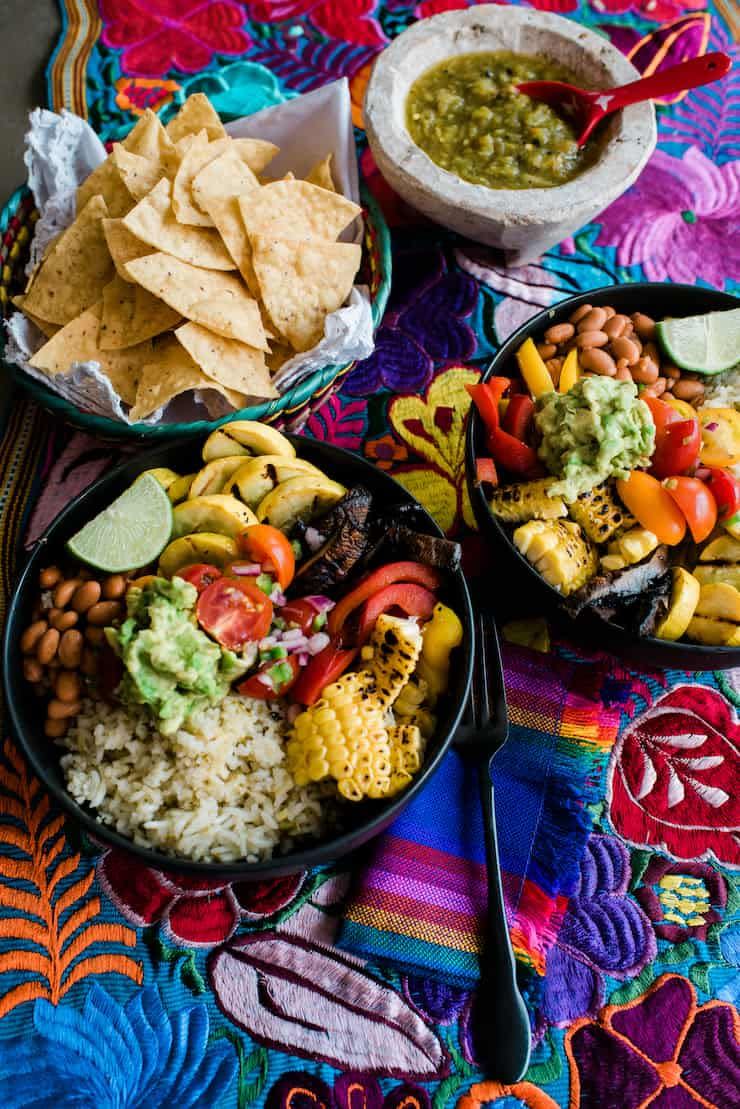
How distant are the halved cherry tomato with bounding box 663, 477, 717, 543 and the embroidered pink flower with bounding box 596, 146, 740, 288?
895 millimetres

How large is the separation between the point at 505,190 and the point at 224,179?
0.59 metres

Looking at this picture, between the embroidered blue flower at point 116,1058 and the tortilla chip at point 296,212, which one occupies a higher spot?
the tortilla chip at point 296,212

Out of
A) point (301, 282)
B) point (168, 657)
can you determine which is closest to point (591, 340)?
point (301, 282)

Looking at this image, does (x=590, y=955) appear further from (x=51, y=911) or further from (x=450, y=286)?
(x=450, y=286)

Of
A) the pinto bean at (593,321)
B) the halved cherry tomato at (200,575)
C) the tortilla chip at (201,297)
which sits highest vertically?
the tortilla chip at (201,297)

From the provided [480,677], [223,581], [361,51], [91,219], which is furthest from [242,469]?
[361,51]

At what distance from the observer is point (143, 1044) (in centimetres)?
120

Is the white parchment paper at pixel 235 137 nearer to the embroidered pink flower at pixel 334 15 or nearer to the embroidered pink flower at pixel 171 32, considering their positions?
the embroidered pink flower at pixel 171 32

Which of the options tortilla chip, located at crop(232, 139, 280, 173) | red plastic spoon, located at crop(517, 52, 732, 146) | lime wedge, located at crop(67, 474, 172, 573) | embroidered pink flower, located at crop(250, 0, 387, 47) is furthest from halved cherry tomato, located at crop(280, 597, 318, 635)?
embroidered pink flower, located at crop(250, 0, 387, 47)

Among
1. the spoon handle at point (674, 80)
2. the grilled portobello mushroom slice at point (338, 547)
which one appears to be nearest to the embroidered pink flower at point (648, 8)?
the spoon handle at point (674, 80)

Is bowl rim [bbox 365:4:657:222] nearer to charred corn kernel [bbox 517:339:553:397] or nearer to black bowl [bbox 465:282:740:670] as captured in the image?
black bowl [bbox 465:282:740:670]

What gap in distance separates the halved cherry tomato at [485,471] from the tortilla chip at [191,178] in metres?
0.73

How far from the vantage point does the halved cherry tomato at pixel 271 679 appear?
4.09ft

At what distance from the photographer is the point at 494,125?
195cm
